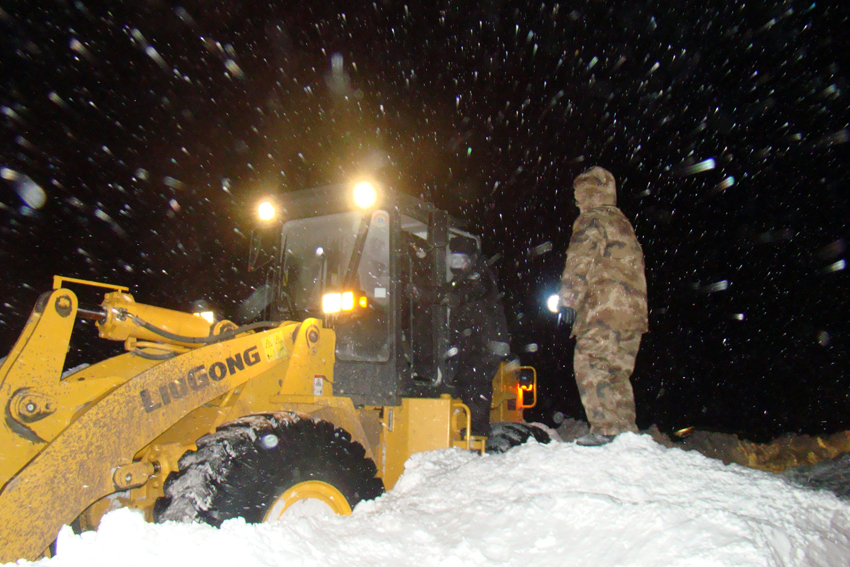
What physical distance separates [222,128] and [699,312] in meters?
10.7

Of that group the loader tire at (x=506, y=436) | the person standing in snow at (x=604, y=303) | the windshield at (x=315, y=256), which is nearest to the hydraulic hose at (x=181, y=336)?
the windshield at (x=315, y=256)

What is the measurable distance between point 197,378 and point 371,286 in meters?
1.47

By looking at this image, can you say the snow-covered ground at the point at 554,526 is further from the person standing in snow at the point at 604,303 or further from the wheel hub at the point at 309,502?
the person standing in snow at the point at 604,303

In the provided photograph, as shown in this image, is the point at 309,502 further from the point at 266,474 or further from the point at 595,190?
the point at 595,190

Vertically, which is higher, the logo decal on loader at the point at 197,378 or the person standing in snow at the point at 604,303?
the person standing in snow at the point at 604,303

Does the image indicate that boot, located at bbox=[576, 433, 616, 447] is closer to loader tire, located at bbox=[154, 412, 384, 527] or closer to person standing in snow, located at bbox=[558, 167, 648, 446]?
person standing in snow, located at bbox=[558, 167, 648, 446]

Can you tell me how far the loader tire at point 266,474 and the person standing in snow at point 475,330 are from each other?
1868 mm

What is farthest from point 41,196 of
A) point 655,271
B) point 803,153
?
point 803,153

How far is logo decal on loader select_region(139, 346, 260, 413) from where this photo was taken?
2.52 meters

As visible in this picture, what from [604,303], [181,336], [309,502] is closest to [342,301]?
[181,336]

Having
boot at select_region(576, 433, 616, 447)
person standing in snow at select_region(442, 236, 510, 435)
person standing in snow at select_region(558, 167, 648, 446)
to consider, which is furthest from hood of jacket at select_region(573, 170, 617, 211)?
boot at select_region(576, 433, 616, 447)

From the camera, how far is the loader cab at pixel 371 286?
371 cm

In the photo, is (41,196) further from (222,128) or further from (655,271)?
(655,271)

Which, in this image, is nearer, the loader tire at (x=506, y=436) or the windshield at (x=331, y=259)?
the windshield at (x=331, y=259)
